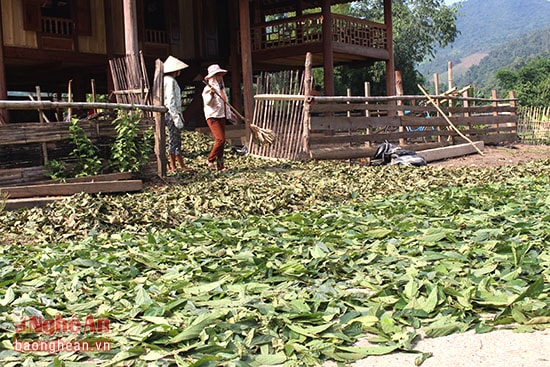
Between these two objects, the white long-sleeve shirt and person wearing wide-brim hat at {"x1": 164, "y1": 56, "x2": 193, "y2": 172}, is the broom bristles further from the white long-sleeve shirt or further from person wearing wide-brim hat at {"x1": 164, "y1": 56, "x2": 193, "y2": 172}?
person wearing wide-brim hat at {"x1": 164, "y1": 56, "x2": 193, "y2": 172}

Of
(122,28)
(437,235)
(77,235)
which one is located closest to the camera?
(437,235)

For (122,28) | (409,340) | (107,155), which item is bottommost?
(409,340)

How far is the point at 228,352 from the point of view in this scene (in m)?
2.59

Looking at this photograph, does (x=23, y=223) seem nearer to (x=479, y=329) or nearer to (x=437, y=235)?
(x=437, y=235)

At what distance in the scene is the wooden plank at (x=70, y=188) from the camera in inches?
256

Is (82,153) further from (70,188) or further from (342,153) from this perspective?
(342,153)

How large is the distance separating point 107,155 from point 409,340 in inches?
236

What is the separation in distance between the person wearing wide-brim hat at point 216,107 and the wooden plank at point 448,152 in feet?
13.4

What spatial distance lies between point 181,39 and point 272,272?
13203 millimetres

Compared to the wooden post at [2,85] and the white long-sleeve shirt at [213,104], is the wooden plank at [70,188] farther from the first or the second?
the wooden post at [2,85]

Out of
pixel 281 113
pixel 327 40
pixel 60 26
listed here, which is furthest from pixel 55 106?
pixel 327 40

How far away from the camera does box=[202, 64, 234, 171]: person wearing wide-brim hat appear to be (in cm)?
926

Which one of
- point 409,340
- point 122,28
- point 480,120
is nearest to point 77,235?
point 409,340

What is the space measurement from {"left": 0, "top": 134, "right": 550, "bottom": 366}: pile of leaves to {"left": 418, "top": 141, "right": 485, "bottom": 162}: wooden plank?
5.11 meters
